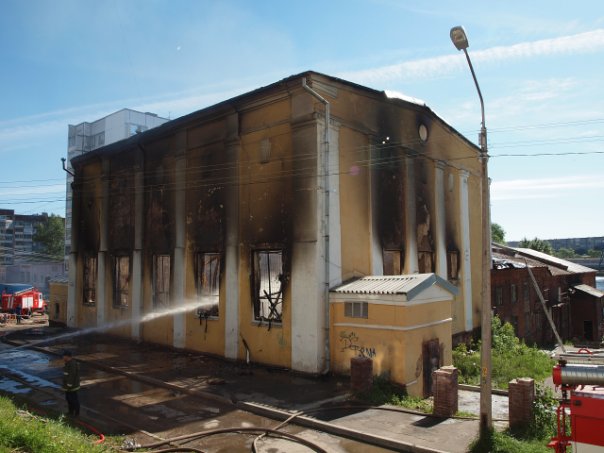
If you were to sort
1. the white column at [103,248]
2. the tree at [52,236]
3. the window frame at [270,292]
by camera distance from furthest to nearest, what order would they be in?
the tree at [52,236] → the white column at [103,248] → the window frame at [270,292]

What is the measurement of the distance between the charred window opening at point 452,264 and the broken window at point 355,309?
9375 millimetres

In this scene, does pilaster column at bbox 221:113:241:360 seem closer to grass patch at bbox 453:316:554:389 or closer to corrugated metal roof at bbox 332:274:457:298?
corrugated metal roof at bbox 332:274:457:298

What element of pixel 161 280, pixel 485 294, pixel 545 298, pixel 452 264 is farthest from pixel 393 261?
pixel 545 298

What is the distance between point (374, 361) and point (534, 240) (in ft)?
228

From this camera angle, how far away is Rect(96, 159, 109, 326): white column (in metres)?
22.3

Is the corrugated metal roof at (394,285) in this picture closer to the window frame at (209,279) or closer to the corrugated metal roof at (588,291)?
the window frame at (209,279)

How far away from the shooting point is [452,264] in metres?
21.5

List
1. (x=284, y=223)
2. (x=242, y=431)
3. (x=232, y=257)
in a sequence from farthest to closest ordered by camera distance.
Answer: (x=232, y=257), (x=284, y=223), (x=242, y=431)

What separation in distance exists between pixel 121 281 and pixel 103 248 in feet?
6.84

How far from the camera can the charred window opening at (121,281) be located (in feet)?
70.2

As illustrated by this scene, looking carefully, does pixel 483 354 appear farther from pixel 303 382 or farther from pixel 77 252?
pixel 77 252

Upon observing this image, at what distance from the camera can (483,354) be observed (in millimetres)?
8469

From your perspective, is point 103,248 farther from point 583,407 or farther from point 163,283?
point 583,407

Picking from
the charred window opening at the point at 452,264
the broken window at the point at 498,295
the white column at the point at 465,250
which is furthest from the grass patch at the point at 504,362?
the broken window at the point at 498,295
